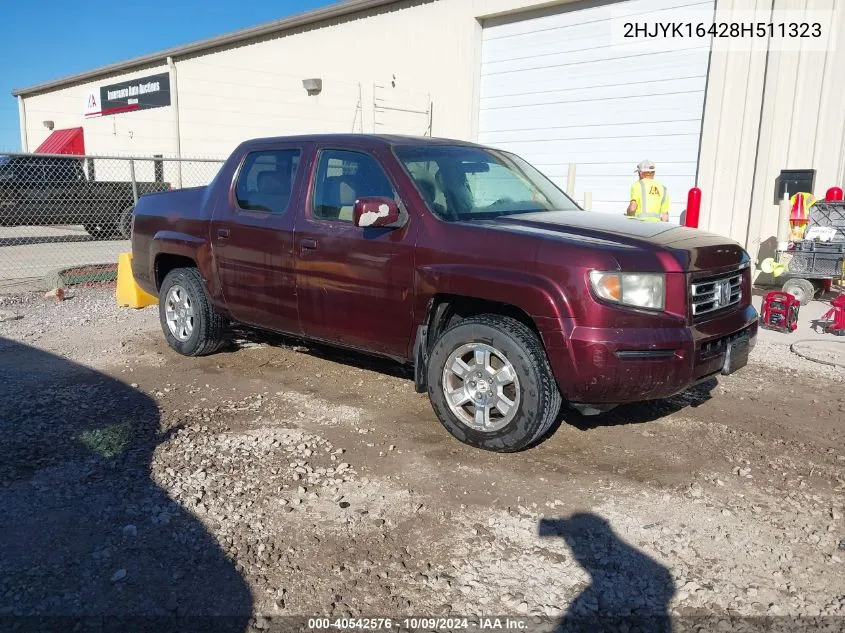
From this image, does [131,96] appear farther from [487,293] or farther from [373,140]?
[487,293]

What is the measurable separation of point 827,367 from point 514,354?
3.84 m

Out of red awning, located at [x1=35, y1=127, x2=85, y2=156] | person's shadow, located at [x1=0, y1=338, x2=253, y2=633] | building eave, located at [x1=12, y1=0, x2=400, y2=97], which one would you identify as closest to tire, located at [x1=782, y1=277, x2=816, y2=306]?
person's shadow, located at [x1=0, y1=338, x2=253, y2=633]

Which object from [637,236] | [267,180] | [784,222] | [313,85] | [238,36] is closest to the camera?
[637,236]

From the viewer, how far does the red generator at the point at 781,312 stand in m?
7.22

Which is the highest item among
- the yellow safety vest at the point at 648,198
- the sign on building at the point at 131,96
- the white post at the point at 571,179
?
the sign on building at the point at 131,96

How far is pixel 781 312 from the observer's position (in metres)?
7.24

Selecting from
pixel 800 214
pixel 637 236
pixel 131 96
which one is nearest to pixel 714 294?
pixel 637 236

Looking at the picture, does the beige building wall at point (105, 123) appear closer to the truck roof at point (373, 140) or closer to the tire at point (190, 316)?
the tire at point (190, 316)

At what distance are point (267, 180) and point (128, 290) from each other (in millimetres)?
4094

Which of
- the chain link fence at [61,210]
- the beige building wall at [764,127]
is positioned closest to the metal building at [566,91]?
the beige building wall at [764,127]

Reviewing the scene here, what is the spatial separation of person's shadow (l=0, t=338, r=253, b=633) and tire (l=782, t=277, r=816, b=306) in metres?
7.36

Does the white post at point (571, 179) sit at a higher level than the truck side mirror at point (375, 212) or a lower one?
higher

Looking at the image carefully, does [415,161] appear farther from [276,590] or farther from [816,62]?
[816,62]

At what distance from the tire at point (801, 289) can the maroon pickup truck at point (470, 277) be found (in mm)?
4602
